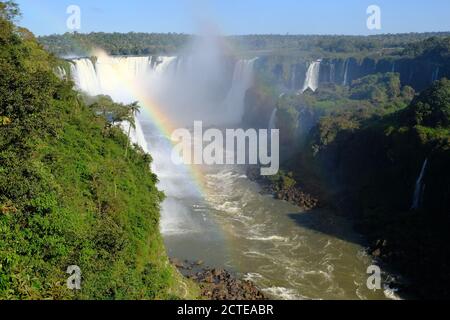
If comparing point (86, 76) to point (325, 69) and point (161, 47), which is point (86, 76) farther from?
point (161, 47)

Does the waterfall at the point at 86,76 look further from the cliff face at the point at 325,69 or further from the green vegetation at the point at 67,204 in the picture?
the green vegetation at the point at 67,204

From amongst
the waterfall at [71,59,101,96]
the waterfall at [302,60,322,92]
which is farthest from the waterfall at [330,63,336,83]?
the waterfall at [71,59,101,96]

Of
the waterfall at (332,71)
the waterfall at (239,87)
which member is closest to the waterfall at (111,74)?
the waterfall at (239,87)

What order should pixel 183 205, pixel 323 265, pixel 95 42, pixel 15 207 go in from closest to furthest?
1. pixel 15 207
2. pixel 323 265
3. pixel 183 205
4. pixel 95 42
